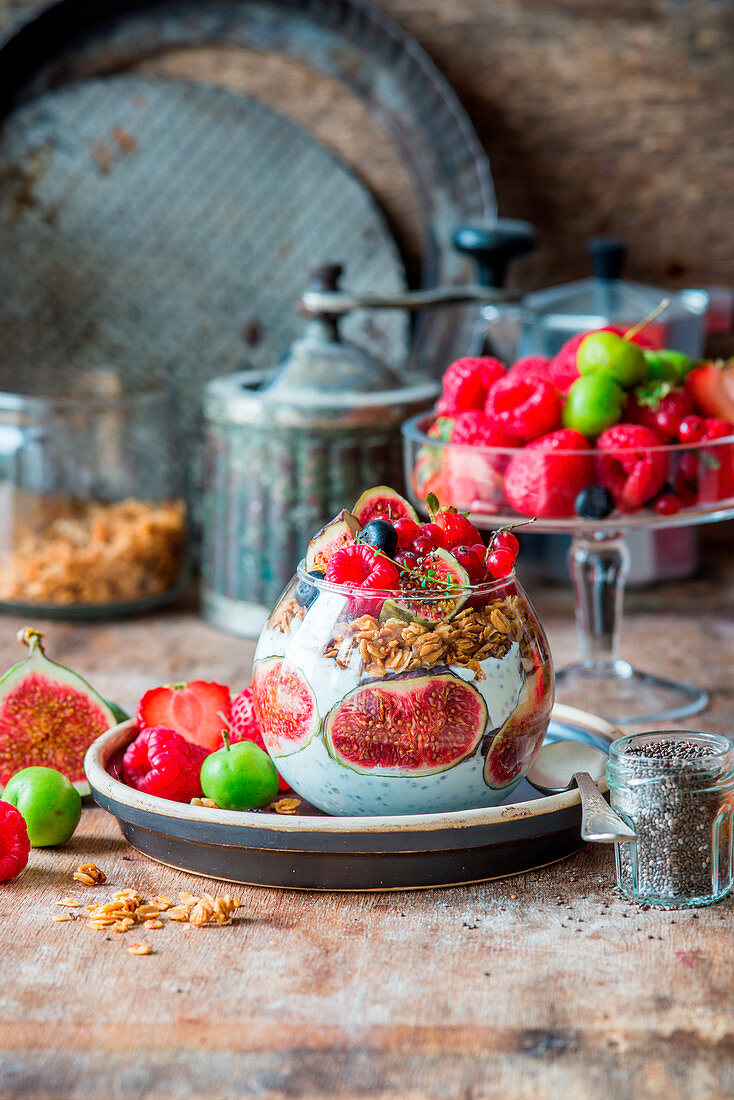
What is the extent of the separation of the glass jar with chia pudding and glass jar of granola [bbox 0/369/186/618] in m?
→ 0.94

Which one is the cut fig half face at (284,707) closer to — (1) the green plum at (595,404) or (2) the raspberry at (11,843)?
(2) the raspberry at (11,843)

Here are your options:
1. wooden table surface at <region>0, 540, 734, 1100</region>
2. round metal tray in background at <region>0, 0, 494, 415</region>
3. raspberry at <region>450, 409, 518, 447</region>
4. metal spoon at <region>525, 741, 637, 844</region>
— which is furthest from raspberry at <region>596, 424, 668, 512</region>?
round metal tray in background at <region>0, 0, 494, 415</region>

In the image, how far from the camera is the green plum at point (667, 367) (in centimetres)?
145

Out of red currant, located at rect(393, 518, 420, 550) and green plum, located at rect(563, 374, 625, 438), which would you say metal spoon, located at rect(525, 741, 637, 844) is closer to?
red currant, located at rect(393, 518, 420, 550)

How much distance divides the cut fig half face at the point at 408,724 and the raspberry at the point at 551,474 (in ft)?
1.42

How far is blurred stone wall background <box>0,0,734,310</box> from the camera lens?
7.11 ft

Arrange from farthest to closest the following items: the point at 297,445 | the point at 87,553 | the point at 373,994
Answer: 1. the point at 87,553
2. the point at 297,445
3. the point at 373,994

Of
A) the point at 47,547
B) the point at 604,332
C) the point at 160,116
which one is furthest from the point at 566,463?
the point at 160,116

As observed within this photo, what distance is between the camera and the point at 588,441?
1412 mm

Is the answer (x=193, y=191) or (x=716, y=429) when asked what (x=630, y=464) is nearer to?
(x=716, y=429)

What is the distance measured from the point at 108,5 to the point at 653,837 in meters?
1.68

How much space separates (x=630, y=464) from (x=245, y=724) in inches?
19.8

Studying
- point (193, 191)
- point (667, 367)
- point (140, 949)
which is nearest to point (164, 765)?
point (140, 949)

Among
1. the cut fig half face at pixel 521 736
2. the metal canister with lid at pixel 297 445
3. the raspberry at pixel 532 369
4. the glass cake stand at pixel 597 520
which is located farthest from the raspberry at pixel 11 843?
the metal canister with lid at pixel 297 445
